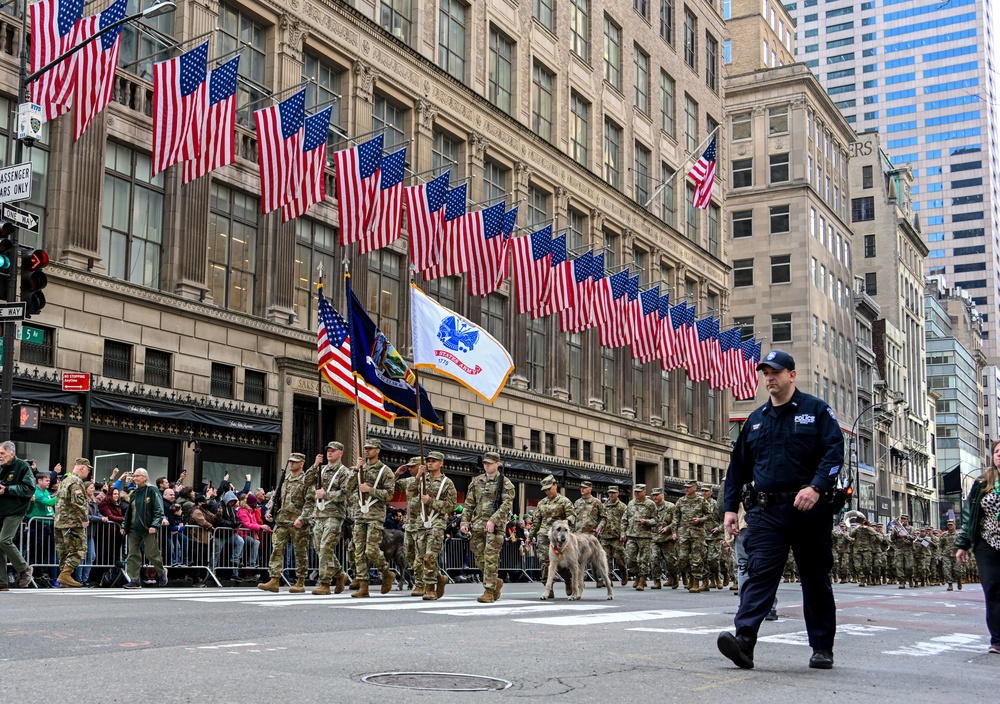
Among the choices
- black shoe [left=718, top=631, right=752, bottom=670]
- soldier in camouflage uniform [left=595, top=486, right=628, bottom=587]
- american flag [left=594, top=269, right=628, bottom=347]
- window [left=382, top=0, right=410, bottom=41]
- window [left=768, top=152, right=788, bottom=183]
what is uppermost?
window [left=768, top=152, right=788, bottom=183]

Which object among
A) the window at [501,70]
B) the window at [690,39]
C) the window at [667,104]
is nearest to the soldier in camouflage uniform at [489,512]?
the window at [501,70]

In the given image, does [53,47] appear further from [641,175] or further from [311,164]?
[641,175]

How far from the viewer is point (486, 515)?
1691cm

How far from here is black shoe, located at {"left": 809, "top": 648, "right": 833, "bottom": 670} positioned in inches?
332

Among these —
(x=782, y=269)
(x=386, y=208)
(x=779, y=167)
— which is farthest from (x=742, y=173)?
(x=386, y=208)

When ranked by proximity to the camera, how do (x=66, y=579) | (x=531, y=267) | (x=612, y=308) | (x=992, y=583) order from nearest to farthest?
(x=992, y=583) → (x=66, y=579) → (x=531, y=267) → (x=612, y=308)

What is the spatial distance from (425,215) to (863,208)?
8677cm

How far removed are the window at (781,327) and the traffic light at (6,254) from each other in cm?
6639

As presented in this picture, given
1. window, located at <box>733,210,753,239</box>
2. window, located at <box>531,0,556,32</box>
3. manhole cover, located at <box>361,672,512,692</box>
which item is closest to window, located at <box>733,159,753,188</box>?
window, located at <box>733,210,753,239</box>

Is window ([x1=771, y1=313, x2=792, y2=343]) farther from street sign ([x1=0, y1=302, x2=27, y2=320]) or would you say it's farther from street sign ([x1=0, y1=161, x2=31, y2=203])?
street sign ([x1=0, y1=302, x2=27, y2=320])

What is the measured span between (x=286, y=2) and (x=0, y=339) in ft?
49.0

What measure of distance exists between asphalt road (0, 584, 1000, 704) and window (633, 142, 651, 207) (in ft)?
139

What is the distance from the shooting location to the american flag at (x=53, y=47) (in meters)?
21.3

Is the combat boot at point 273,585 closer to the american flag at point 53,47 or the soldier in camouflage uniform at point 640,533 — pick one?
the soldier in camouflage uniform at point 640,533
